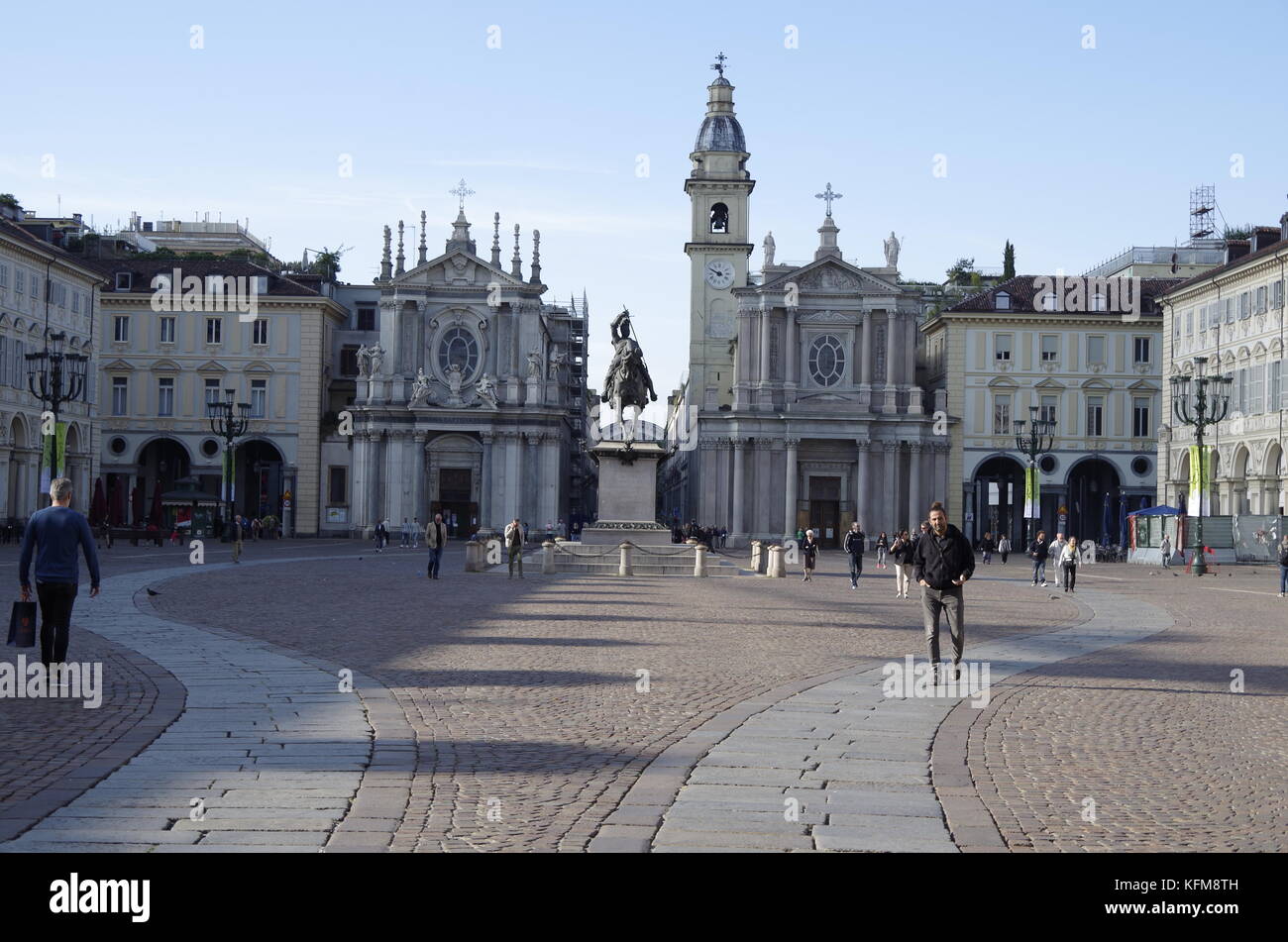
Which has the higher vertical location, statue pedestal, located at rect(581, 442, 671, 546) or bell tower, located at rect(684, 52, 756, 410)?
bell tower, located at rect(684, 52, 756, 410)

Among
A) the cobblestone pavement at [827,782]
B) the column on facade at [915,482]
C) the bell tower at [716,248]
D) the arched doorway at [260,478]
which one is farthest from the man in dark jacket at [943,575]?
the bell tower at [716,248]

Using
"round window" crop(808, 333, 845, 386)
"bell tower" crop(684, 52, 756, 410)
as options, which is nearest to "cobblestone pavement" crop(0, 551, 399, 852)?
"round window" crop(808, 333, 845, 386)

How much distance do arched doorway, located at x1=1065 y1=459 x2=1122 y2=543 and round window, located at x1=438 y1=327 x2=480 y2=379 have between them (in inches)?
1426

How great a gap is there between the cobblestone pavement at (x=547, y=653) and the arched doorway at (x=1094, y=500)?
50.9 m

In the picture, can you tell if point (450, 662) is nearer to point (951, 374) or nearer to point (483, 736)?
point (483, 736)

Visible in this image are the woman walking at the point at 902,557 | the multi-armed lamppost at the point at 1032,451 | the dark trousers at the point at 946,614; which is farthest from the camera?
the multi-armed lamppost at the point at 1032,451

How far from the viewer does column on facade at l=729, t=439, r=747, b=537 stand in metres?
89.2

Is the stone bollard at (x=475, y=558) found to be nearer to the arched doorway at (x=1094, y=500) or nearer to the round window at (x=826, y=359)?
the round window at (x=826, y=359)

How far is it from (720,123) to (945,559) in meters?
90.9

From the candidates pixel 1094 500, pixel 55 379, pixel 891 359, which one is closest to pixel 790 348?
pixel 891 359

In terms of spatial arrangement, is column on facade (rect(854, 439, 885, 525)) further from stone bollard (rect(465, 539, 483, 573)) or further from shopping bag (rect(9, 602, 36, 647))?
shopping bag (rect(9, 602, 36, 647))

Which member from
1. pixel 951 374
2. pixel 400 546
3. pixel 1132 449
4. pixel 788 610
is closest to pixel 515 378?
pixel 400 546

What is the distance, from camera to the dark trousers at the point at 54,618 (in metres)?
14.5

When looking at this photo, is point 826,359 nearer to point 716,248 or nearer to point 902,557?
point 716,248
